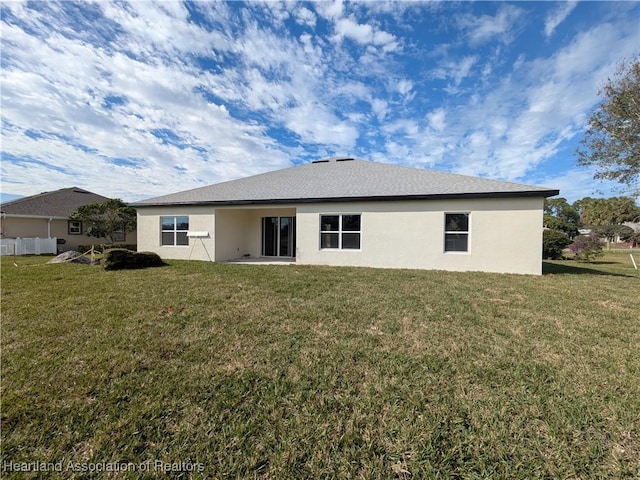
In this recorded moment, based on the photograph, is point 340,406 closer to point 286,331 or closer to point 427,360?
point 427,360

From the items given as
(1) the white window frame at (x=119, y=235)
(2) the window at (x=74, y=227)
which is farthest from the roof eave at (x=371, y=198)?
(2) the window at (x=74, y=227)

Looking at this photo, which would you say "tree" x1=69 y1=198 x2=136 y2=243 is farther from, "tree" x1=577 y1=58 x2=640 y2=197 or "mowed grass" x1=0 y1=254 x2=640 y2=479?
"tree" x1=577 y1=58 x2=640 y2=197

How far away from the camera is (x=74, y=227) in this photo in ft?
69.5

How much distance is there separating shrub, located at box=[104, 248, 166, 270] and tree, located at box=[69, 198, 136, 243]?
10162mm

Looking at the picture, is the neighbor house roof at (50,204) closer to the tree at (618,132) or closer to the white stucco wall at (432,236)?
the white stucco wall at (432,236)

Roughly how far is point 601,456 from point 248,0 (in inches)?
443

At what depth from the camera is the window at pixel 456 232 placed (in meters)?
10.5

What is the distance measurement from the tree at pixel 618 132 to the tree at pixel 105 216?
31.1 metres

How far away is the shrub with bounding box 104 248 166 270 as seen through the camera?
9852 millimetres

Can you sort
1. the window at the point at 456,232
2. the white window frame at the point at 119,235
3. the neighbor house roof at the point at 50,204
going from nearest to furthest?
the window at the point at 456,232
the neighbor house roof at the point at 50,204
the white window frame at the point at 119,235

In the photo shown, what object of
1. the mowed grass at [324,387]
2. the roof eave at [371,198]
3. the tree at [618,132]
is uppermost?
the tree at [618,132]

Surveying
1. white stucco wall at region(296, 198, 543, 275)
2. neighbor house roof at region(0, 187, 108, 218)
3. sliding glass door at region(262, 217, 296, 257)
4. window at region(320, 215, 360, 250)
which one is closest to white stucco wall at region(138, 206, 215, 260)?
sliding glass door at region(262, 217, 296, 257)

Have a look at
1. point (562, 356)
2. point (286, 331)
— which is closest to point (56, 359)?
point (286, 331)

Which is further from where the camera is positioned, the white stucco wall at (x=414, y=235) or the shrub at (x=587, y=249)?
the shrub at (x=587, y=249)
